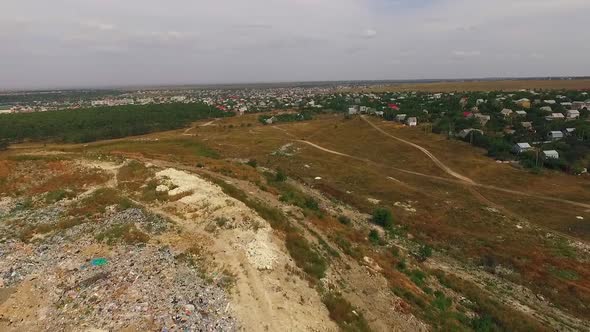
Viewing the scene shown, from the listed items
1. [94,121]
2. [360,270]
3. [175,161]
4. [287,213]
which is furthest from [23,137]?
[360,270]

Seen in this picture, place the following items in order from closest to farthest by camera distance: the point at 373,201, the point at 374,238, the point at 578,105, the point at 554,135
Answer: the point at 374,238
the point at 373,201
the point at 554,135
the point at 578,105

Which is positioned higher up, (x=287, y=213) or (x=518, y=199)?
(x=287, y=213)

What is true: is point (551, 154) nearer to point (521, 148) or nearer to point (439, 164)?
point (521, 148)

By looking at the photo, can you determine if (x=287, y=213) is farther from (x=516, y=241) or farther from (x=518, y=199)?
(x=518, y=199)

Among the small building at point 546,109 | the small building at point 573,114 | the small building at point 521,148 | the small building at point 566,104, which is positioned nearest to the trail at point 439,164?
the small building at point 521,148

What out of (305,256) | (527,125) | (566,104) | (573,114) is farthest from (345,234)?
(566,104)

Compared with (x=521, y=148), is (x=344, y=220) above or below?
below

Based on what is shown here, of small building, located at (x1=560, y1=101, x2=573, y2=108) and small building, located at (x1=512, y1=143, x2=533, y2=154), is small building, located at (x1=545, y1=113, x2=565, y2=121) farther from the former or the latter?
small building, located at (x1=512, y1=143, x2=533, y2=154)
